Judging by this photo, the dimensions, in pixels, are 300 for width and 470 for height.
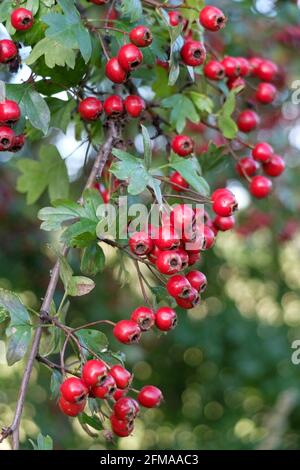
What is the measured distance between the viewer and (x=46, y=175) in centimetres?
181

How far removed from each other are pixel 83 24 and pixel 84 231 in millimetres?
445

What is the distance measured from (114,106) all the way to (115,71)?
9 cm

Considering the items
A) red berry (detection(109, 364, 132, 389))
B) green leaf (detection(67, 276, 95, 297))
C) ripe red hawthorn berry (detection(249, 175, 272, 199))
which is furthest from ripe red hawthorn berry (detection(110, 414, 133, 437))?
ripe red hawthorn berry (detection(249, 175, 272, 199))

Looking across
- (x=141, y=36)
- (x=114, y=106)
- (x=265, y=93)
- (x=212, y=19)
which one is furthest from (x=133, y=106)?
(x=265, y=93)

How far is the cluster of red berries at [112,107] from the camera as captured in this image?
1439 millimetres

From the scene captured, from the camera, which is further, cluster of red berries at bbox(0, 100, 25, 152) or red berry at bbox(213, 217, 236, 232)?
red berry at bbox(213, 217, 236, 232)

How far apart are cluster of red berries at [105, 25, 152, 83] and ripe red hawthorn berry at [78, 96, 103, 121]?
10 cm

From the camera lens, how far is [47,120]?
1.37 metres

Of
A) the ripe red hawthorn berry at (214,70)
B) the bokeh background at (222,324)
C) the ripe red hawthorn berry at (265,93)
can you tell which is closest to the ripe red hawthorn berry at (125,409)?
the ripe red hawthorn berry at (214,70)

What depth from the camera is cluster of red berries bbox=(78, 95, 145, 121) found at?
1439 mm

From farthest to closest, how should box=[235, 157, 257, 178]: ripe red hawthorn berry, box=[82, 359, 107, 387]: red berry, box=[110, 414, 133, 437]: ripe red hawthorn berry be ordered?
1. box=[235, 157, 257, 178]: ripe red hawthorn berry
2. box=[110, 414, 133, 437]: ripe red hawthorn berry
3. box=[82, 359, 107, 387]: red berry

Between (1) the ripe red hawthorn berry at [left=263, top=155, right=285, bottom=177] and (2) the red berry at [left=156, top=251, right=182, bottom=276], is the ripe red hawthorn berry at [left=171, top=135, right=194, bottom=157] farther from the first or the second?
(2) the red berry at [left=156, top=251, right=182, bottom=276]

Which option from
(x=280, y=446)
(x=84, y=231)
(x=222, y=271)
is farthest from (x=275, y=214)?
(x=84, y=231)

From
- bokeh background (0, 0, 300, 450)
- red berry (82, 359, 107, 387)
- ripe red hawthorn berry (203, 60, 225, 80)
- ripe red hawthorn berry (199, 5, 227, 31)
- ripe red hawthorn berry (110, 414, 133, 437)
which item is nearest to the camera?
red berry (82, 359, 107, 387)
